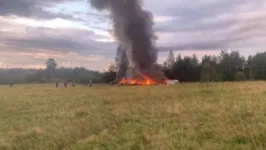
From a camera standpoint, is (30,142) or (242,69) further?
(242,69)

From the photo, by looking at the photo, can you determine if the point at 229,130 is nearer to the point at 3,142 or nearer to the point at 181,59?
the point at 3,142

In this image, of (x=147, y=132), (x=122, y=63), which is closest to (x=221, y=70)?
(x=122, y=63)

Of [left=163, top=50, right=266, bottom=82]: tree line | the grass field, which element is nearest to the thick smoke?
[left=163, top=50, right=266, bottom=82]: tree line

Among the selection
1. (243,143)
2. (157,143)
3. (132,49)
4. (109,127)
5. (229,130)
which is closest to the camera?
(243,143)

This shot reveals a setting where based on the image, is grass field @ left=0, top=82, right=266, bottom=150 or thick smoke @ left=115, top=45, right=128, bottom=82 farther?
thick smoke @ left=115, top=45, right=128, bottom=82

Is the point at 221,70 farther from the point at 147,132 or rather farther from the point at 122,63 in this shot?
the point at 147,132

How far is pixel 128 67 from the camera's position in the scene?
125 meters

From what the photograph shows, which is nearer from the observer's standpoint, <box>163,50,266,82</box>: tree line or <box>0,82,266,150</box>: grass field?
<box>0,82,266,150</box>: grass field

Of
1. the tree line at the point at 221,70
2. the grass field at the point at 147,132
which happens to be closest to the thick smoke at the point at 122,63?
the tree line at the point at 221,70

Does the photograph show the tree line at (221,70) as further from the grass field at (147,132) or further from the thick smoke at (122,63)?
the grass field at (147,132)

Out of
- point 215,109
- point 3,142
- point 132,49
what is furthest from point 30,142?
point 132,49

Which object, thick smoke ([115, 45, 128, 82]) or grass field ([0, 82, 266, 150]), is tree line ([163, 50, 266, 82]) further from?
grass field ([0, 82, 266, 150])

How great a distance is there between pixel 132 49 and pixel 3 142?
345 ft

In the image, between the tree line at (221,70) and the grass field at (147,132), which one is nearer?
the grass field at (147,132)
